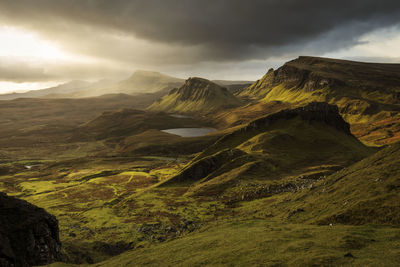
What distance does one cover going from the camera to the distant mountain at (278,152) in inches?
4651

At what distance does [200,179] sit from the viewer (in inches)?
5148

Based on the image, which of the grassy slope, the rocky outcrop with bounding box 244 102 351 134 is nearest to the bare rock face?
the grassy slope

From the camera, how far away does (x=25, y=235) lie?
49344mm

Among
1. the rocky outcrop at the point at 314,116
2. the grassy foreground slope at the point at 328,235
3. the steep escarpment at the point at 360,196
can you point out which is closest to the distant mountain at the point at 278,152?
the rocky outcrop at the point at 314,116

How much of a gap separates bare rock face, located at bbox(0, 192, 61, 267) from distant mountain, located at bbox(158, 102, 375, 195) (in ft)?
210

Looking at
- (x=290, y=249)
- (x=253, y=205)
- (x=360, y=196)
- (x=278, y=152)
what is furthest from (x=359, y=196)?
(x=278, y=152)

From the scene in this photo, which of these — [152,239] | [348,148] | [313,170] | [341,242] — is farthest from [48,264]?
[348,148]

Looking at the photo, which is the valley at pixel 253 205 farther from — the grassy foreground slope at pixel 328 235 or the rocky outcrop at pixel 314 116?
the rocky outcrop at pixel 314 116

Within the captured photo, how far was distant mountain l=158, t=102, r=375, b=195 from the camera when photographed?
118125 mm

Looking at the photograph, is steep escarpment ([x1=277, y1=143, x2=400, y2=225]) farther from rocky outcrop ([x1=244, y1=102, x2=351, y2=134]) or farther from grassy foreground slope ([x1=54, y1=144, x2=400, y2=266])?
rocky outcrop ([x1=244, y1=102, x2=351, y2=134])

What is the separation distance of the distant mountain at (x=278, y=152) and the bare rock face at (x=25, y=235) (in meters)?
64.0

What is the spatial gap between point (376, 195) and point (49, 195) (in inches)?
6138

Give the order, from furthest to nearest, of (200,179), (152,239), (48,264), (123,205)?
(200,179) → (123,205) → (152,239) → (48,264)

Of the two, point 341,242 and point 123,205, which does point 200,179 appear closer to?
point 123,205
